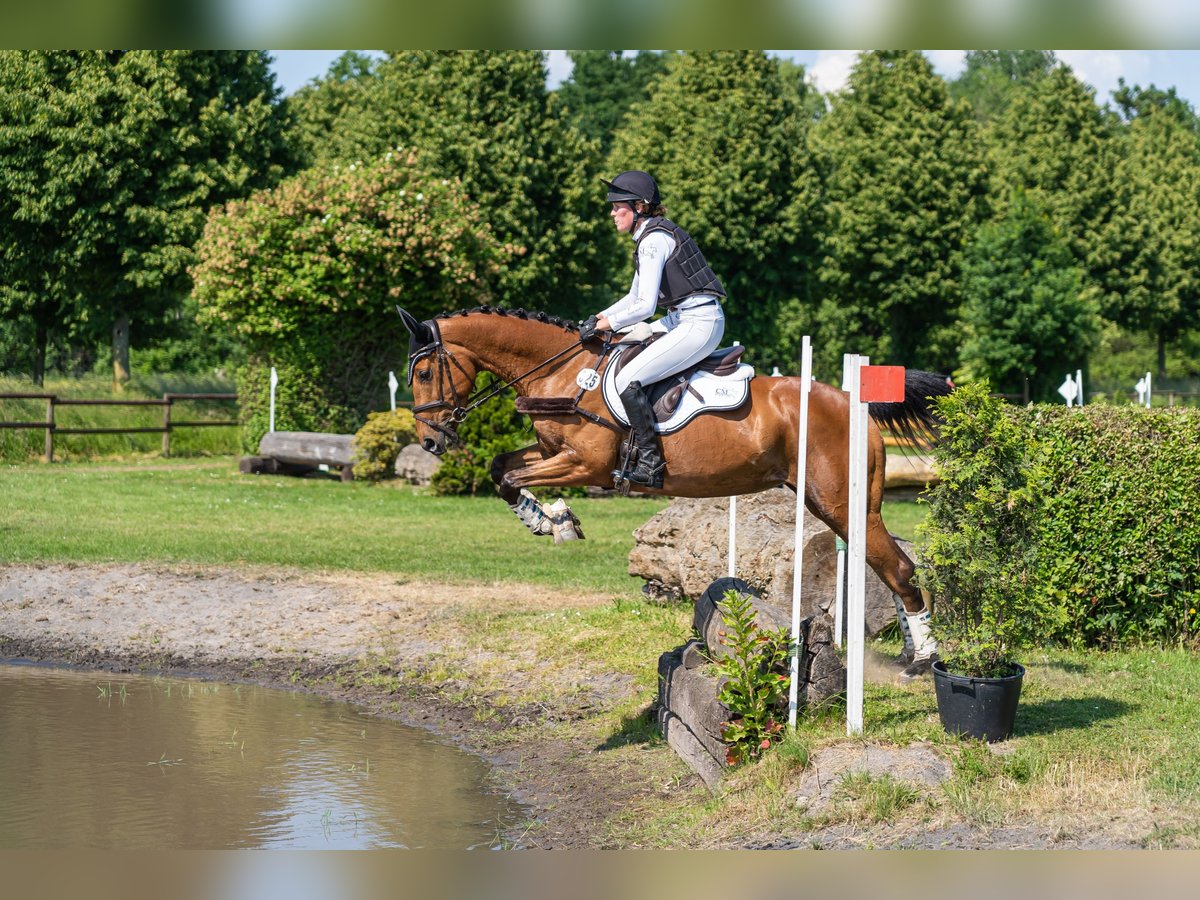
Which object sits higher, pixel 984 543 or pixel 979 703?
pixel 984 543

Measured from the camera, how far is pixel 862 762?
19.6ft

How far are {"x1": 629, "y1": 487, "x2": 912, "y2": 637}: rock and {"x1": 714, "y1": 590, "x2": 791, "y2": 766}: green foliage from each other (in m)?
1.76

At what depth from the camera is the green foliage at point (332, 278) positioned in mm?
22000

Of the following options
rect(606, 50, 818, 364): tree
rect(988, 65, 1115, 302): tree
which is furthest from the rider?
rect(988, 65, 1115, 302): tree

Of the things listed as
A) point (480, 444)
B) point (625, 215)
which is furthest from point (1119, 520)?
point (480, 444)

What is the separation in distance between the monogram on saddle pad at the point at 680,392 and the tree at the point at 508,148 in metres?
23.1

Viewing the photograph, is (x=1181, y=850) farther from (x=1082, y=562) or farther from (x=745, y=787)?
(x=1082, y=562)

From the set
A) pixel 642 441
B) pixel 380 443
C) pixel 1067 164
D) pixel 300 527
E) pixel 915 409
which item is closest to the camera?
pixel 642 441

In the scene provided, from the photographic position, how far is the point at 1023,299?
33844mm

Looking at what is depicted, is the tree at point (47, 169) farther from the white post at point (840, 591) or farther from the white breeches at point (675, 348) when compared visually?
the white breeches at point (675, 348)

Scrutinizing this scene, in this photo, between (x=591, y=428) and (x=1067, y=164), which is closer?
(x=591, y=428)

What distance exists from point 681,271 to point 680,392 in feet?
2.17

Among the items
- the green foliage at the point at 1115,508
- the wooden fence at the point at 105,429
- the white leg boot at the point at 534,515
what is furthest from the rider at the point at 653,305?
the wooden fence at the point at 105,429

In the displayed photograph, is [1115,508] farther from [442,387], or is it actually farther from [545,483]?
[442,387]
